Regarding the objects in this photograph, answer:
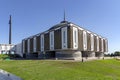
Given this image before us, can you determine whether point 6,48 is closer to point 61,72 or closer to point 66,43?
point 66,43

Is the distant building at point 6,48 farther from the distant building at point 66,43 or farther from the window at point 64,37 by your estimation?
the window at point 64,37

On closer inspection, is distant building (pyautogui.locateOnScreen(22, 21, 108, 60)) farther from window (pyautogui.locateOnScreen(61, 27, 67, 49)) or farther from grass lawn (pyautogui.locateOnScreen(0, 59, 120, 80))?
grass lawn (pyautogui.locateOnScreen(0, 59, 120, 80))

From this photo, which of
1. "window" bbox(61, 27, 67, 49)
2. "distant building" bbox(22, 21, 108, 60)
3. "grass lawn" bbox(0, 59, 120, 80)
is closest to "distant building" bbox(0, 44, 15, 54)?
"distant building" bbox(22, 21, 108, 60)

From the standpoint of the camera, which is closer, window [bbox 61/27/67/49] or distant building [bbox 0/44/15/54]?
window [bbox 61/27/67/49]

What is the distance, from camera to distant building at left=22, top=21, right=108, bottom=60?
246 feet

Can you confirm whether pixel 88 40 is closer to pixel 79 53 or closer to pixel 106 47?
pixel 79 53

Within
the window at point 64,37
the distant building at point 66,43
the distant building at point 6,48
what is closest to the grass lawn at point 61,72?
the distant building at point 66,43

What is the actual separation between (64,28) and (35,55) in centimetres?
3312

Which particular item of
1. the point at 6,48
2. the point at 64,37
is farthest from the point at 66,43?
the point at 6,48

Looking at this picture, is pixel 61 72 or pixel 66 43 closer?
pixel 61 72

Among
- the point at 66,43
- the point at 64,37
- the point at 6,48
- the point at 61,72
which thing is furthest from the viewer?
the point at 6,48

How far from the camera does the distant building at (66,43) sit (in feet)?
246

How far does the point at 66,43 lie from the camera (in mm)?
74688

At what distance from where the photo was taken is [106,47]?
386 ft
